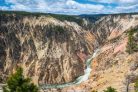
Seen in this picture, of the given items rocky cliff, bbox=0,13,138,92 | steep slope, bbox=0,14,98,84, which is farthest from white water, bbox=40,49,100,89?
steep slope, bbox=0,14,98,84

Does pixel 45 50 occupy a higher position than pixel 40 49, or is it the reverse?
pixel 40 49

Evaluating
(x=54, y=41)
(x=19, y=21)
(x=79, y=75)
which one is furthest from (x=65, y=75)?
(x=19, y=21)

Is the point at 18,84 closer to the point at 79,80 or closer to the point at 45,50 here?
the point at 79,80

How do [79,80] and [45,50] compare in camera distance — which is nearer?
[79,80]

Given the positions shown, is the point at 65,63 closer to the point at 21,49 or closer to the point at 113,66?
the point at 21,49

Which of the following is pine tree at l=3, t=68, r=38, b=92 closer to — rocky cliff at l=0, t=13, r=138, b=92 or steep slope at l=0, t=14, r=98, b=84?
rocky cliff at l=0, t=13, r=138, b=92

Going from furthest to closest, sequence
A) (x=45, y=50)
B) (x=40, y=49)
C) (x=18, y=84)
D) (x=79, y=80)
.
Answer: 1. (x=40, y=49)
2. (x=45, y=50)
3. (x=79, y=80)
4. (x=18, y=84)

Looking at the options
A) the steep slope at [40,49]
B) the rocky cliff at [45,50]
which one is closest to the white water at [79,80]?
the rocky cliff at [45,50]

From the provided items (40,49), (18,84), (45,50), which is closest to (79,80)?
(45,50)

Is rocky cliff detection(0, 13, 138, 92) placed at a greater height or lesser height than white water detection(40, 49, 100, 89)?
greater

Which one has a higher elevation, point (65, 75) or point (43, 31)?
point (43, 31)

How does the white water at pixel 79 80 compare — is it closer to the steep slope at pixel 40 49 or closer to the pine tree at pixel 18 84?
the steep slope at pixel 40 49
